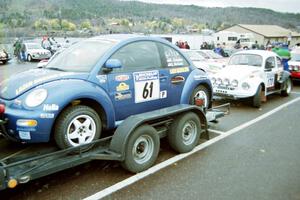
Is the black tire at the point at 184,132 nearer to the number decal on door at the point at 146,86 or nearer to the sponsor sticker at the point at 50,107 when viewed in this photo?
the number decal on door at the point at 146,86

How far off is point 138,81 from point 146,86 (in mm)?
199

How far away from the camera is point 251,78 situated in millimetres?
8641

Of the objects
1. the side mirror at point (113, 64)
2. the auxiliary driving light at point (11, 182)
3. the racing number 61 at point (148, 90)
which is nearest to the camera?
the auxiliary driving light at point (11, 182)

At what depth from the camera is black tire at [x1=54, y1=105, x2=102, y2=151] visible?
372 cm

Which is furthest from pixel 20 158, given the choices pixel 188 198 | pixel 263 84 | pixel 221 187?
pixel 263 84

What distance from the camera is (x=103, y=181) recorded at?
397 cm

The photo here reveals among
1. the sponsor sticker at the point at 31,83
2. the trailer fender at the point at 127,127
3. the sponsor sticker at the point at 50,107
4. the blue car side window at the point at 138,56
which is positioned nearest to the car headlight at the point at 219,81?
the blue car side window at the point at 138,56

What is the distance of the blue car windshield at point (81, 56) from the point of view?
4.29 m

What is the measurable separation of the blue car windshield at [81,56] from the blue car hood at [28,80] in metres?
0.23

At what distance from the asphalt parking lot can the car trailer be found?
26 centimetres

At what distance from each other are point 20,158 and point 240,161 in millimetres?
3281

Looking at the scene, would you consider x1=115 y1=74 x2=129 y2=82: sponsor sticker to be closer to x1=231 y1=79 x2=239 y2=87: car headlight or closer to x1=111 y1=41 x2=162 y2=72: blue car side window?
x1=111 y1=41 x2=162 y2=72: blue car side window

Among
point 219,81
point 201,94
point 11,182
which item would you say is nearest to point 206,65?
point 219,81

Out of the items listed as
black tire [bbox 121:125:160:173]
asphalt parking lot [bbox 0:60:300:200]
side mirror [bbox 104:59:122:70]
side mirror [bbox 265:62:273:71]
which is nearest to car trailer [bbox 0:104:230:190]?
black tire [bbox 121:125:160:173]
